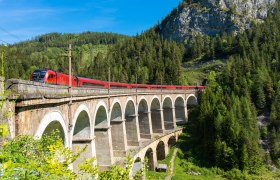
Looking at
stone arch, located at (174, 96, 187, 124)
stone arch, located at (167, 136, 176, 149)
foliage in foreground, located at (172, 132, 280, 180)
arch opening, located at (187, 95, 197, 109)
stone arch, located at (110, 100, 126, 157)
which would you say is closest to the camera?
stone arch, located at (110, 100, 126, 157)

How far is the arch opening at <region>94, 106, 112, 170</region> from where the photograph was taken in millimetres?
31188

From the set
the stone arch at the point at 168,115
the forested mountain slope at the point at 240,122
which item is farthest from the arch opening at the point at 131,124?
the stone arch at the point at 168,115

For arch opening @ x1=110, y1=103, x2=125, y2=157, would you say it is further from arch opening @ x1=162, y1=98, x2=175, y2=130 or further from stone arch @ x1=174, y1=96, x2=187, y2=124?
stone arch @ x1=174, y1=96, x2=187, y2=124

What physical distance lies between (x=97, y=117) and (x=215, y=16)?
511 ft

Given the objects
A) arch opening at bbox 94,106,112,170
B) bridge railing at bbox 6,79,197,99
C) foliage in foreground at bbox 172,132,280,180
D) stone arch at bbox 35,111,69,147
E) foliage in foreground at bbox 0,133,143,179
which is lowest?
foliage in foreground at bbox 172,132,280,180

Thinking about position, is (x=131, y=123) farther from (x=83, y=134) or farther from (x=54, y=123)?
(x=54, y=123)

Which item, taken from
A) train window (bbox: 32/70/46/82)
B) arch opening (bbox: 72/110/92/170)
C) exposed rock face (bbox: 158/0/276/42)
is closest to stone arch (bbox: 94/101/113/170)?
arch opening (bbox: 72/110/92/170)

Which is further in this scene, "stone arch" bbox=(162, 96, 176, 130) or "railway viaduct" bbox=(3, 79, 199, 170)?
"stone arch" bbox=(162, 96, 176, 130)

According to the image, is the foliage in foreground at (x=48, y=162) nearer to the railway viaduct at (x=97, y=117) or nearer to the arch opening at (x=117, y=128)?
the railway viaduct at (x=97, y=117)

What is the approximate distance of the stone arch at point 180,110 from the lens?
7269cm

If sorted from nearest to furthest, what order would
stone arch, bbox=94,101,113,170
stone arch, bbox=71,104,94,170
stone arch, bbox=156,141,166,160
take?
1. stone arch, bbox=71,104,94,170
2. stone arch, bbox=94,101,113,170
3. stone arch, bbox=156,141,166,160

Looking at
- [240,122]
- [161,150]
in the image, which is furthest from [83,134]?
[240,122]

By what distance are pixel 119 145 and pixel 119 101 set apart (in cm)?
623

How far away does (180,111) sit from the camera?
73.1 meters
